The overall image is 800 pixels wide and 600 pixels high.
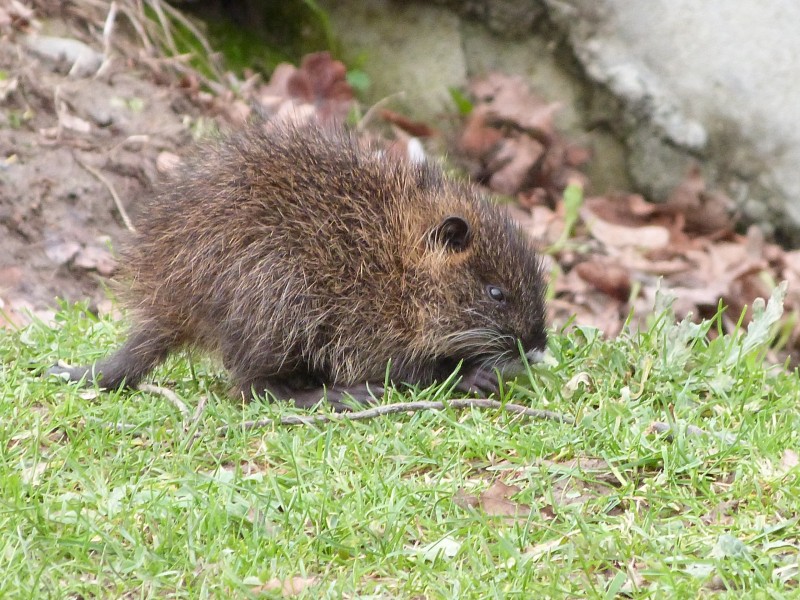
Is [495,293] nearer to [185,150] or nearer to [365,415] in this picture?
[365,415]

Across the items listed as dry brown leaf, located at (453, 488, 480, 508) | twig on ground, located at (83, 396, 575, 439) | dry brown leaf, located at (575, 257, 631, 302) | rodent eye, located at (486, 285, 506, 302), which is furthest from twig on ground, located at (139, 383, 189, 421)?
dry brown leaf, located at (575, 257, 631, 302)

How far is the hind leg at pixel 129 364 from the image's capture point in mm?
4305

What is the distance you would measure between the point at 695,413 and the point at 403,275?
4.29ft

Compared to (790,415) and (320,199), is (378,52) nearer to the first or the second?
(320,199)

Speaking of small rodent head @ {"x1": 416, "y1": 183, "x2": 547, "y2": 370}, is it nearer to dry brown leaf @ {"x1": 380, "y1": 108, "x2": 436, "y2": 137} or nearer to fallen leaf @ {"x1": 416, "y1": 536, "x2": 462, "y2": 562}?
fallen leaf @ {"x1": 416, "y1": 536, "x2": 462, "y2": 562}

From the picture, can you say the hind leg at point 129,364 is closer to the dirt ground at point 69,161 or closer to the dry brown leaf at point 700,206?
the dirt ground at point 69,161

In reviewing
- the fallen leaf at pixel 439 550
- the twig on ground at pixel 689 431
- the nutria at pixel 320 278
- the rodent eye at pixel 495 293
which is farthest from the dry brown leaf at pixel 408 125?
the fallen leaf at pixel 439 550

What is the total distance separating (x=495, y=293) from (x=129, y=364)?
61.7 inches

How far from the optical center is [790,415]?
13.0 feet

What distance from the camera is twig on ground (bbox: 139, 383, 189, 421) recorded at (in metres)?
4.00

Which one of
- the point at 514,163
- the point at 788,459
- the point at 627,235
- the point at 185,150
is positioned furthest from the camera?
the point at 514,163

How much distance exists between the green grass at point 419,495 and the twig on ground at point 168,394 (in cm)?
5

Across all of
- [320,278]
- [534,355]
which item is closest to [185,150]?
[320,278]

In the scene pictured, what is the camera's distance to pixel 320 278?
427 cm
